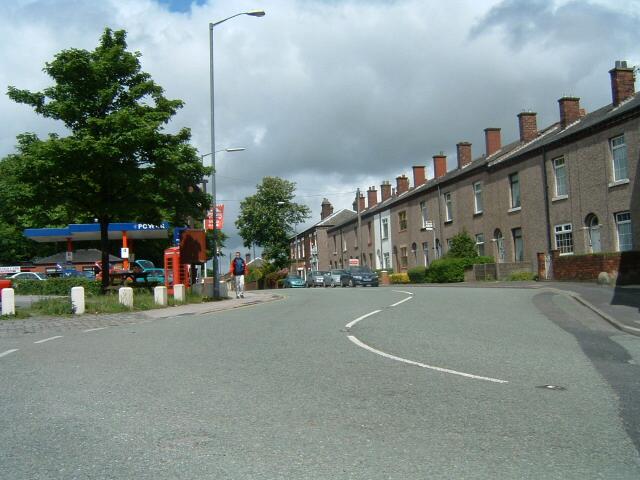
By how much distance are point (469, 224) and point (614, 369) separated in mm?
35956

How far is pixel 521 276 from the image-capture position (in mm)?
34125

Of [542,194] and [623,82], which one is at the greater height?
[623,82]

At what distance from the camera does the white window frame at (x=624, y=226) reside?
28.2 m

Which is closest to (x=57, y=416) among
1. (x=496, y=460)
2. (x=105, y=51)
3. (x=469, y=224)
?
(x=496, y=460)

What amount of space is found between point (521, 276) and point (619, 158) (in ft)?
26.9

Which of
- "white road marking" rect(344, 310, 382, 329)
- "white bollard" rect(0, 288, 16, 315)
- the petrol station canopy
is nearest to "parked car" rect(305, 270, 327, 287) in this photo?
the petrol station canopy

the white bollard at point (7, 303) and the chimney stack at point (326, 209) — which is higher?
the chimney stack at point (326, 209)

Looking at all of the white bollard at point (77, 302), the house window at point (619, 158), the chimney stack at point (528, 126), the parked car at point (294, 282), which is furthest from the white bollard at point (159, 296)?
the parked car at point (294, 282)

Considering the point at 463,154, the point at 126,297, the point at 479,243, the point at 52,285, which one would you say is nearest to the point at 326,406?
the point at 126,297

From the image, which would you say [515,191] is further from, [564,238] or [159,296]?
[159,296]

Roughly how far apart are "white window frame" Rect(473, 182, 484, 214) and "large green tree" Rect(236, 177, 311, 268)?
3417 centimetres

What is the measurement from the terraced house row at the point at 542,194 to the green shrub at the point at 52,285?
23254 mm

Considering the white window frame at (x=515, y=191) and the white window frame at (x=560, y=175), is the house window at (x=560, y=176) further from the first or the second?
the white window frame at (x=515, y=191)

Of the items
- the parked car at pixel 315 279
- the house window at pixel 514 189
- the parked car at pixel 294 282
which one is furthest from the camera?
the parked car at pixel 315 279
